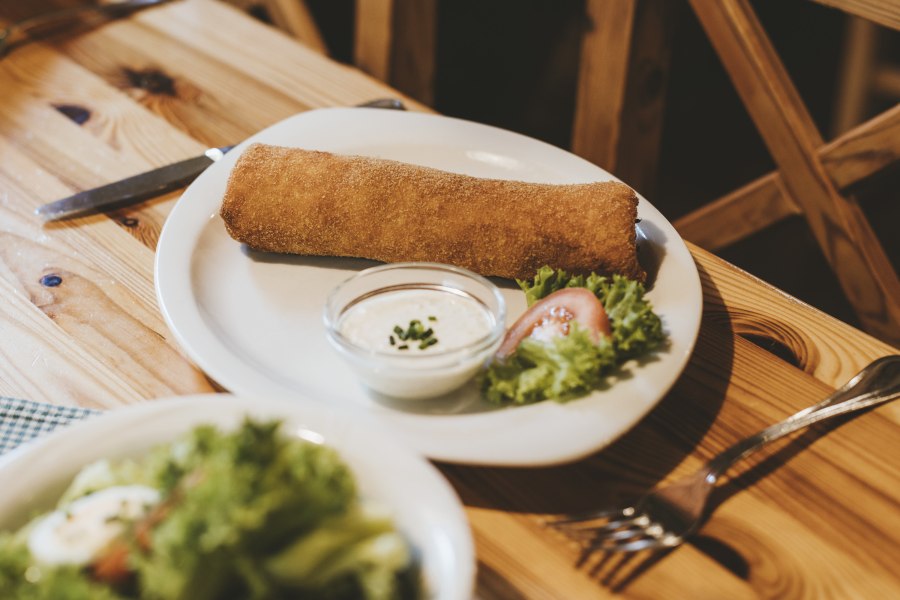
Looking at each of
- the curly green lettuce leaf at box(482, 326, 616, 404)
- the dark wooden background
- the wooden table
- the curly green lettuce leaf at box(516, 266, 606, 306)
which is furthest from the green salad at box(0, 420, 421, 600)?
the dark wooden background

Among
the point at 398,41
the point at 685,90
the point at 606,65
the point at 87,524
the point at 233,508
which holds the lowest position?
the point at 685,90

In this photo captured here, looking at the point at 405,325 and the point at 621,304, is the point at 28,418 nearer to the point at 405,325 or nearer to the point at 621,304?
the point at 405,325

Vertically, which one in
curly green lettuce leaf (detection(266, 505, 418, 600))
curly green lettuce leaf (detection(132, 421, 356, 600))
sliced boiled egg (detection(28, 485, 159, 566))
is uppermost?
curly green lettuce leaf (detection(132, 421, 356, 600))

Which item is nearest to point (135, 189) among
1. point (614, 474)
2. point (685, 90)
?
point (614, 474)

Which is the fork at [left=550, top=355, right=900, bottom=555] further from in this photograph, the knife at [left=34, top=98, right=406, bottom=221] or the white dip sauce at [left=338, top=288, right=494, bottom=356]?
the knife at [left=34, top=98, right=406, bottom=221]

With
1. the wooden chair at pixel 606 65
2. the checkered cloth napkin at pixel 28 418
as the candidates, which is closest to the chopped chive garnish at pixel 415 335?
the checkered cloth napkin at pixel 28 418

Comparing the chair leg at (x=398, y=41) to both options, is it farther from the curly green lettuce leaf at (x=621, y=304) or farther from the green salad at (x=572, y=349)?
the green salad at (x=572, y=349)

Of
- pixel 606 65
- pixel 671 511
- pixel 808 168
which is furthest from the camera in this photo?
pixel 606 65
